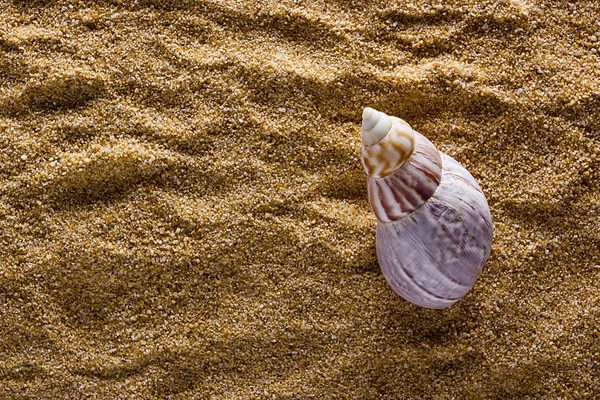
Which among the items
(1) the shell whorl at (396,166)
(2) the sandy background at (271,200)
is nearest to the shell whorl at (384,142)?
(1) the shell whorl at (396,166)

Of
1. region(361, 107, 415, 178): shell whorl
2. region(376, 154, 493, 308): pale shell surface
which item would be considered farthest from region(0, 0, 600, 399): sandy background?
region(361, 107, 415, 178): shell whorl

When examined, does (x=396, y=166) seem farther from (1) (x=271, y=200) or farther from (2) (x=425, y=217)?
(1) (x=271, y=200)

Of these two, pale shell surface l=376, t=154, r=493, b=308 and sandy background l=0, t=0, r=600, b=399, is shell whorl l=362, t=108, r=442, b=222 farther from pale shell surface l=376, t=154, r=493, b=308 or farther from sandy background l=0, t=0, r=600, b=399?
sandy background l=0, t=0, r=600, b=399

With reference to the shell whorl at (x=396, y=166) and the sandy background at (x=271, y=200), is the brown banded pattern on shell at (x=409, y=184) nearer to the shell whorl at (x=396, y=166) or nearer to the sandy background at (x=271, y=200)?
the shell whorl at (x=396, y=166)

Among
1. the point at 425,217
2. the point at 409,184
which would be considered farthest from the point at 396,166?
the point at 425,217

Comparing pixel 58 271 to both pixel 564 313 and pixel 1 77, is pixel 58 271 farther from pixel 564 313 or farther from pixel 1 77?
pixel 564 313


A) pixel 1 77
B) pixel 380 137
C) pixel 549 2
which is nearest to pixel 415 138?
pixel 380 137
